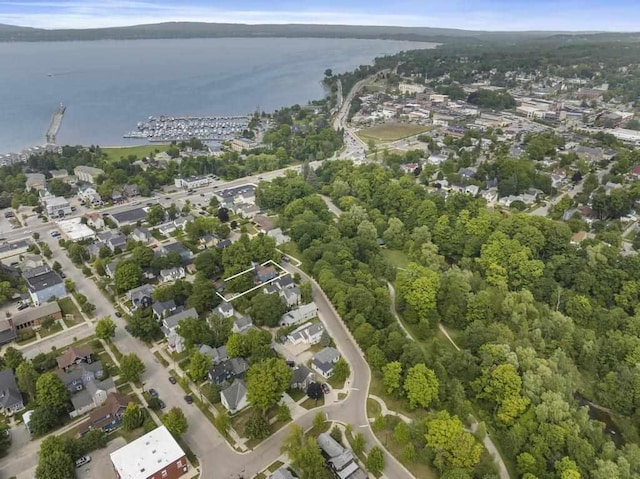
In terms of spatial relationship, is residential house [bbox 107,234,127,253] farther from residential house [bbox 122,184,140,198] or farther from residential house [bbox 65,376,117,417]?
residential house [bbox 65,376,117,417]

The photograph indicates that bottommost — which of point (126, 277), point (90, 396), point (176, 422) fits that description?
point (90, 396)

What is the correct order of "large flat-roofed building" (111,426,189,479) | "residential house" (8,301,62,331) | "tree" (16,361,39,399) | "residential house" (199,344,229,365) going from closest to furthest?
"large flat-roofed building" (111,426,189,479) < "tree" (16,361,39,399) < "residential house" (199,344,229,365) < "residential house" (8,301,62,331)

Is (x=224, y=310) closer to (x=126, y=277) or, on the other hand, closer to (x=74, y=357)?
(x=126, y=277)

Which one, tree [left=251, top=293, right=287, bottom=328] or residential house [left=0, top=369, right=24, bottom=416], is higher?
tree [left=251, top=293, right=287, bottom=328]

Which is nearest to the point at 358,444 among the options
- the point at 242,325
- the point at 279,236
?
the point at 242,325

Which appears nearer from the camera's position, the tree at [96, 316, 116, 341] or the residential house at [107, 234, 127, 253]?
the tree at [96, 316, 116, 341]

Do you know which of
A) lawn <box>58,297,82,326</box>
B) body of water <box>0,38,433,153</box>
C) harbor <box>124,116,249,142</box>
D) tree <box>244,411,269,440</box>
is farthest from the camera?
body of water <box>0,38,433,153</box>

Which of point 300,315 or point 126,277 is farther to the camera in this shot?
point 126,277

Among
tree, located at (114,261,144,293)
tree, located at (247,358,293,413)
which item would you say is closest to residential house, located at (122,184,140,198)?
tree, located at (114,261,144,293)
